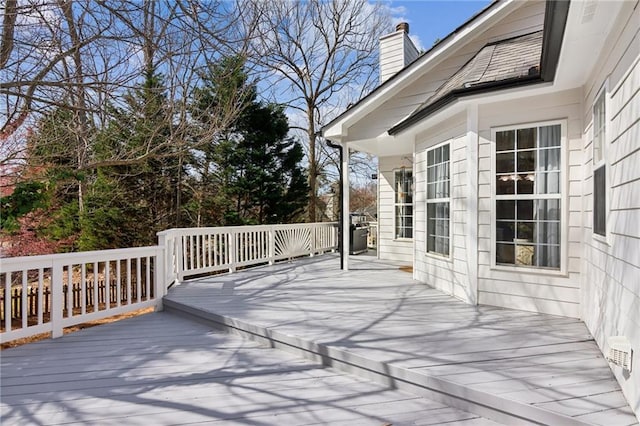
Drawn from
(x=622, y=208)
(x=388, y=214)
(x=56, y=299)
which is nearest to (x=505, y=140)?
(x=622, y=208)

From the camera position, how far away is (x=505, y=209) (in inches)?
164

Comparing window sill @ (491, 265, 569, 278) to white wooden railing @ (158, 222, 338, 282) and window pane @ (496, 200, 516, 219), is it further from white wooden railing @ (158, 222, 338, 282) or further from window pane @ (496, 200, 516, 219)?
white wooden railing @ (158, 222, 338, 282)

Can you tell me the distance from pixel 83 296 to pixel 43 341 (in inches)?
21.3

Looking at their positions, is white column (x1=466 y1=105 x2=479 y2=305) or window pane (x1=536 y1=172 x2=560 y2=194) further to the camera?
white column (x1=466 y1=105 x2=479 y2=305)

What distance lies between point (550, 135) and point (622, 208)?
1.83 m

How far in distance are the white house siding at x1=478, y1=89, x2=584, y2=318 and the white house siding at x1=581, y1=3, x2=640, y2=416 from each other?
61 cm

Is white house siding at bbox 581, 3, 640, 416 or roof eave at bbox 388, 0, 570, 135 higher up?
roof eave at bbox 388, 0, 570, 135

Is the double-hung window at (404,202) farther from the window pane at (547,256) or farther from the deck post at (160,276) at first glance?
the deck post at (160,276)

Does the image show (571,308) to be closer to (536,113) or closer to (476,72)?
(536,113)

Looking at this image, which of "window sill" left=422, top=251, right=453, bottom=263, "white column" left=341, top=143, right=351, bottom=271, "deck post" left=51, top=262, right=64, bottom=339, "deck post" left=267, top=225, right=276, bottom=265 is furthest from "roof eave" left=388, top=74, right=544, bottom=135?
"deck post" left=51, top=262, right=64, bottom=339

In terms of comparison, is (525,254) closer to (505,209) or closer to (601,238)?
(505,209)

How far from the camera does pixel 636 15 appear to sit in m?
2.17

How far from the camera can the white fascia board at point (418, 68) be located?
5312 millimetres

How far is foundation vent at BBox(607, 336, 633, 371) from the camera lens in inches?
84.7
